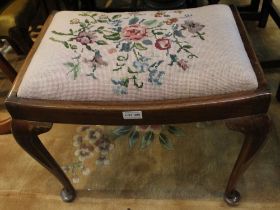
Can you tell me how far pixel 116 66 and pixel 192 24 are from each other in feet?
0.75

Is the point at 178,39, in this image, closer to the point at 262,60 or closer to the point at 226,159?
the point at 226,159

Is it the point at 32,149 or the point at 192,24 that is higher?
the point at 192,24

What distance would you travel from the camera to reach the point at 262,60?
4.44 ft

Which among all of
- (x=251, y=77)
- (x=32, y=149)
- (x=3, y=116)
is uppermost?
(x=251, y=77)

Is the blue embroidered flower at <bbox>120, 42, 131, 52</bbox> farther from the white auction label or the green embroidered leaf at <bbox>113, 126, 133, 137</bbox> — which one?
the green embroidered leaf at <bbox>113, 126, 133, 137</bbox>

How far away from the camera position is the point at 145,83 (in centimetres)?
65

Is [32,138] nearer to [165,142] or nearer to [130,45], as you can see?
[130,45]

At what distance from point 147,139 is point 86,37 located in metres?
0.50

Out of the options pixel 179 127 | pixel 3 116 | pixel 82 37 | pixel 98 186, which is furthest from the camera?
pixel 3 116

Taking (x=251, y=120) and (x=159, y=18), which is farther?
(x=159, y=18)

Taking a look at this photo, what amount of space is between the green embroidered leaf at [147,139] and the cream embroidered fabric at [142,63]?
18.7 inches

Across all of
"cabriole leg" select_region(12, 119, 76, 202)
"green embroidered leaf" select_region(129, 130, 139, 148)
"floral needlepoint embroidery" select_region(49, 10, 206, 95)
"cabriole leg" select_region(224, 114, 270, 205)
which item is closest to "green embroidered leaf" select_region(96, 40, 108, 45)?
"floral needlepoint embroidery" select_region(49, 10, 206, 95)

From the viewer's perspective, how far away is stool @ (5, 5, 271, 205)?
639 millimetres

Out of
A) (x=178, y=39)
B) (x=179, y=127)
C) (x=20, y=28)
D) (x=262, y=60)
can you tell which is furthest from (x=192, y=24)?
(x=262, y=60)
